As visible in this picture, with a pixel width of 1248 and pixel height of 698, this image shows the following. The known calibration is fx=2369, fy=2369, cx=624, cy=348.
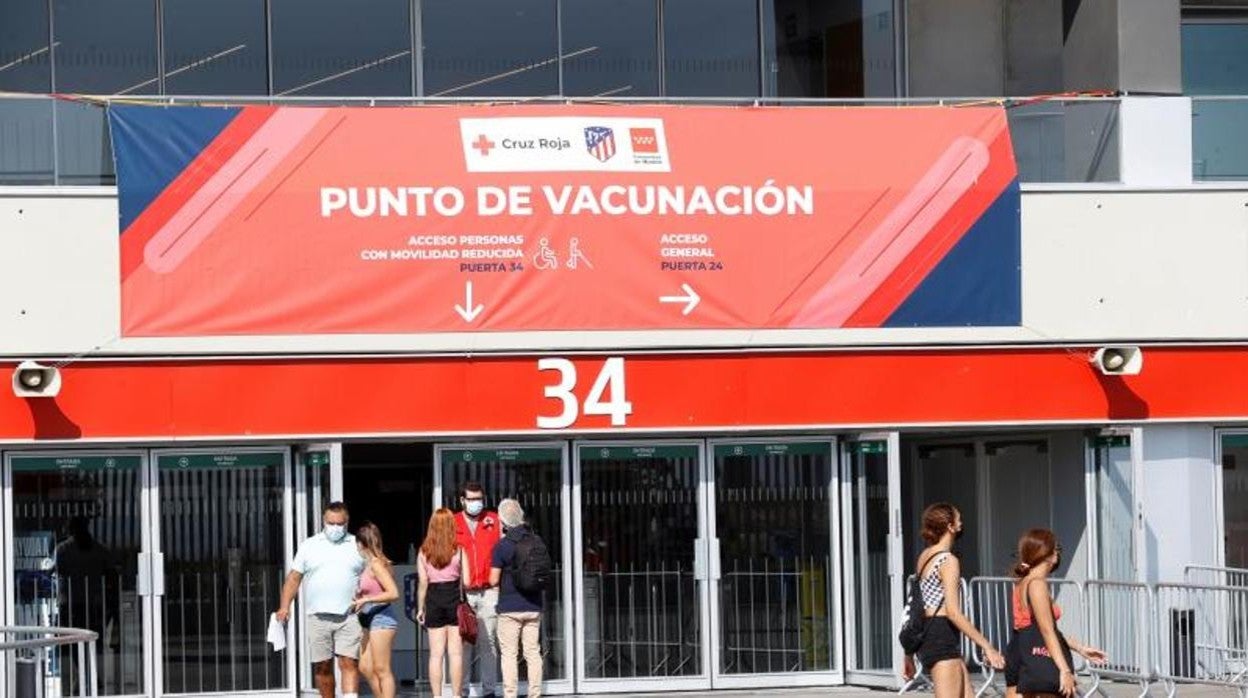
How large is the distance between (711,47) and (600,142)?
7.96ft

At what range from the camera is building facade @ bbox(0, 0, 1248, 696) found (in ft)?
68.7

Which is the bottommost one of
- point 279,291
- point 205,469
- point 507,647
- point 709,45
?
point 507,647

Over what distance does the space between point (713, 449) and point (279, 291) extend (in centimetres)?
429

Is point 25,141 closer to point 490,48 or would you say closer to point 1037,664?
point 490,48

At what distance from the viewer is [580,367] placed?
2147 cm

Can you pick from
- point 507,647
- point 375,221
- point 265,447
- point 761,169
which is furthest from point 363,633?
point 761,169

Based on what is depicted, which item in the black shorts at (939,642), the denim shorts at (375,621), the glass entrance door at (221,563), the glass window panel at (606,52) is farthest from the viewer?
the glass window panel at (606,52)

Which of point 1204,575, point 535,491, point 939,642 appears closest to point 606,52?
point 535,491

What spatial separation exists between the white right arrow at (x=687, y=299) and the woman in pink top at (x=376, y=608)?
395cm

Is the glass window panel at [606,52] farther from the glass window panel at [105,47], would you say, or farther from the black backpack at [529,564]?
the black backpack at [529,564]

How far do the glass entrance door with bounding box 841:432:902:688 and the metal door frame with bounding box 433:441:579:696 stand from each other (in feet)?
8.49

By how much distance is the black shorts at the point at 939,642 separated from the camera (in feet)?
48.8

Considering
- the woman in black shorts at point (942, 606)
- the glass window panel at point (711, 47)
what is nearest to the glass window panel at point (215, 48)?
the glass window panel at point (711, 47)

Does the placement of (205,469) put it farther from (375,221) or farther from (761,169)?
(761,169)
